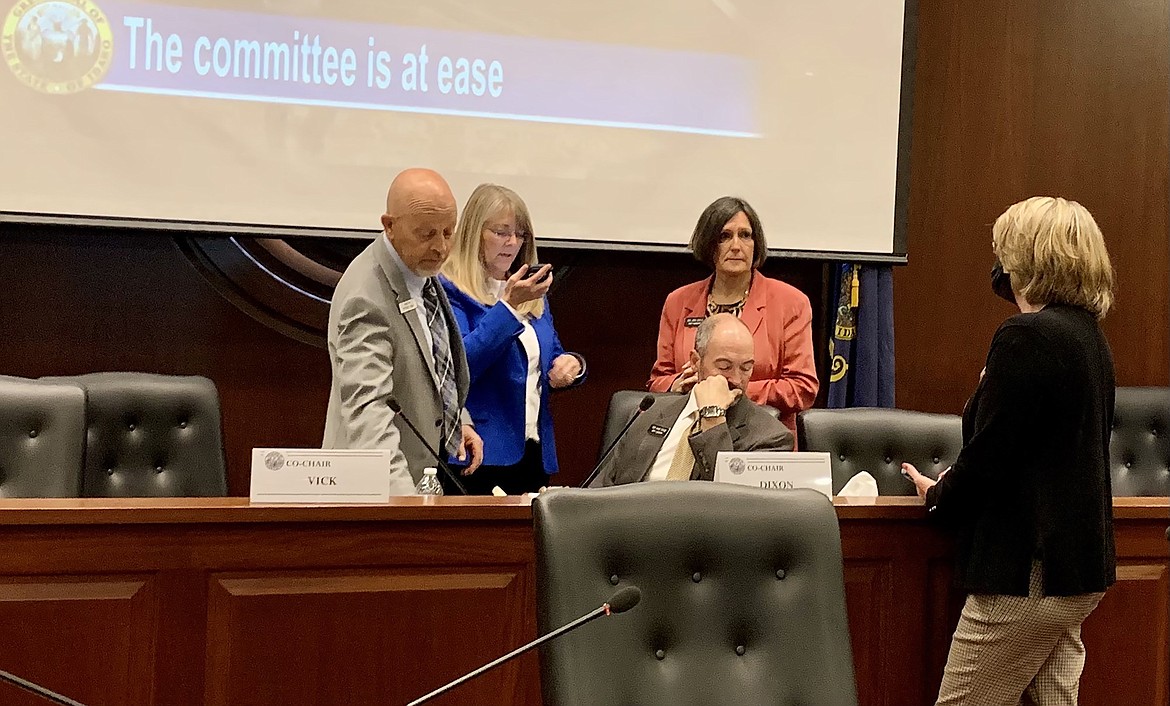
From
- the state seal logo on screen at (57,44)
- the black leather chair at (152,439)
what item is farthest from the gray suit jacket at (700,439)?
the state seal logo on screen at (57,44)

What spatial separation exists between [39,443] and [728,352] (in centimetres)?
148

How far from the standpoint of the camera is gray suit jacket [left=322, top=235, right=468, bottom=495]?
8.01ft

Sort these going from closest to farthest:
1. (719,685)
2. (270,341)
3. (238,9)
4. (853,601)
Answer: (719,685)
(853,601)
(238,9)
(270,341)

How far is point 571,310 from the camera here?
4391 millimetres

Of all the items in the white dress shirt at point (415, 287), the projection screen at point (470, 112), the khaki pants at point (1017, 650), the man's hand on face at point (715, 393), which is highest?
the projection screen at point (470, 112)

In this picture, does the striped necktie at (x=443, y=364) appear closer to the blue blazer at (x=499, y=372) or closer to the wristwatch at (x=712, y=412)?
the blue blazer at (x=499, y=372)

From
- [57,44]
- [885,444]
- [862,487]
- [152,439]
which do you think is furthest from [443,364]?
[57,44]

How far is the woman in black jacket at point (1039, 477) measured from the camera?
83.4 inches

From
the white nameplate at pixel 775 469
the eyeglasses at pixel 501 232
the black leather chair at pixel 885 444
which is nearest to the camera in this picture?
the white nameplate at pixel 775 469

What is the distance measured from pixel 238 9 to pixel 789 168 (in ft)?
6.14

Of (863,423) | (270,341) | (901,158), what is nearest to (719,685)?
(863,423)

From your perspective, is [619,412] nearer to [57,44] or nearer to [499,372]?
[499,372]

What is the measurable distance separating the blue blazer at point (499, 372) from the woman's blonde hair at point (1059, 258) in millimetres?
1234

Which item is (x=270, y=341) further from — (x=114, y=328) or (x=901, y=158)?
(x=901, y=158)
